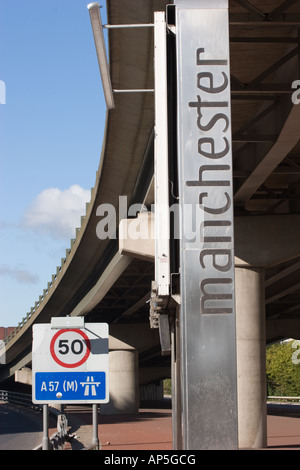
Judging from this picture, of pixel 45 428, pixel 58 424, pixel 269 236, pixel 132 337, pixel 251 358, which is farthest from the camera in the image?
pixel 132 337

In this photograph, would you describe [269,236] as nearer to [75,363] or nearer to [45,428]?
[75,363]

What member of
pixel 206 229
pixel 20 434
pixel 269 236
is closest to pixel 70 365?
pixel 206 229

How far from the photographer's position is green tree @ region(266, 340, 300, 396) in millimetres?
88975

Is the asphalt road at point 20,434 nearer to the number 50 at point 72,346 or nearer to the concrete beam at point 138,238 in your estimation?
the concrete beam at point 138,238

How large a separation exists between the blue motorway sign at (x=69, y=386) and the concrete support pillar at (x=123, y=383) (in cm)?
4216

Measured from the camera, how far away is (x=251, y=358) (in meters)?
23.7

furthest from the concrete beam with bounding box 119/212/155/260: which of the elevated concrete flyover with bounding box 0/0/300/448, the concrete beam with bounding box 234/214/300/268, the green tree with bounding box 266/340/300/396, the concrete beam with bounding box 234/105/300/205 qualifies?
the green tree with bounding box 266/340/300/396

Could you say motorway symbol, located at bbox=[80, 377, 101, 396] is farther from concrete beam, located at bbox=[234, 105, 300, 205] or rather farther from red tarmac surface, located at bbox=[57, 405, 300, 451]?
red tarmac surface, located at bbox=[57, 405, 300, 451]

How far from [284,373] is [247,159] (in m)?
72.3

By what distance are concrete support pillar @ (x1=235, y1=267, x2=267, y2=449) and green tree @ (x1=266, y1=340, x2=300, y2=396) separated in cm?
6400

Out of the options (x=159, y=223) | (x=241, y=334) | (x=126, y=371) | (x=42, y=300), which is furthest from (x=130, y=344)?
(x=159, y=223)

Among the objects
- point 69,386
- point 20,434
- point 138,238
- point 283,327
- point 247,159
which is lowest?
point 20,434

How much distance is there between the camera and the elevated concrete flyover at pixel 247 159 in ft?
51.2
